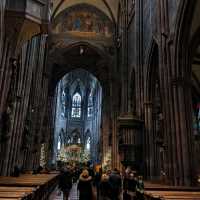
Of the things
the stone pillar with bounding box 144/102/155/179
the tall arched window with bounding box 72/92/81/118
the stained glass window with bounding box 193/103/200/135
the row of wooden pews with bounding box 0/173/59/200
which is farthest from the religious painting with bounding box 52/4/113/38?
the tall arched window with bounding box 72/92/81/118

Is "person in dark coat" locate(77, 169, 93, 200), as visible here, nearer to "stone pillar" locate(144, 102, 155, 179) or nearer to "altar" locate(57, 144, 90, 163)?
"stone pillar" locate(144, 102, 155, 179)

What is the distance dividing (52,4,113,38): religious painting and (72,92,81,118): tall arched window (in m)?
21.3

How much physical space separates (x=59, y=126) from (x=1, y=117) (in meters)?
32.5

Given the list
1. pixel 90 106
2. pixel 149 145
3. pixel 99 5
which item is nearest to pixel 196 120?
pixel 149 145

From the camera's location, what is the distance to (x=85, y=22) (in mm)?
26922

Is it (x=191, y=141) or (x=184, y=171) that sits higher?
(x=191, y=141)

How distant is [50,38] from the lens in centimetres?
2566

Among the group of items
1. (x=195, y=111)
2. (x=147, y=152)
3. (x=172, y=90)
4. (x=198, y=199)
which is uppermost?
(x=195, y=111)

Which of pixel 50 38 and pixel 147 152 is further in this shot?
pixel 50 38

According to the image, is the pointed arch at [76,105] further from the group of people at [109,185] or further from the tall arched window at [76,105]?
the group of people at [109,185]

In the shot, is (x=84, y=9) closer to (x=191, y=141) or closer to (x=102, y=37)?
(x=102, y=37)

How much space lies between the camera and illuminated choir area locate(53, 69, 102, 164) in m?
41.2

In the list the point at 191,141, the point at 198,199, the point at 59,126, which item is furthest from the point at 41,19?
the point at 59,126

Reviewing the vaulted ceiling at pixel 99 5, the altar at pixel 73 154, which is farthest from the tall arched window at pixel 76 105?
the vaulted ceiling at pixel 99 5
